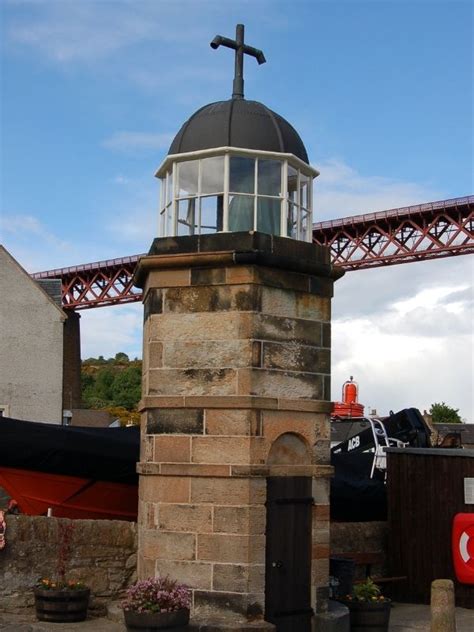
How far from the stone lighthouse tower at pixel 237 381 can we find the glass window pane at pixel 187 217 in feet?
0.05

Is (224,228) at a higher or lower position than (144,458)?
higher

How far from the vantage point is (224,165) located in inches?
424

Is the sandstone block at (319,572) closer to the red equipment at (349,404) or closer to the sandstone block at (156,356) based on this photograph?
the sandstone block at (156,356)

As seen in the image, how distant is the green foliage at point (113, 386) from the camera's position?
83.6m

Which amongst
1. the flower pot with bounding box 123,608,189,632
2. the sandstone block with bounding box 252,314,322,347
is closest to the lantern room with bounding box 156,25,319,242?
the sandstone block with bounding box 252,314,322,347

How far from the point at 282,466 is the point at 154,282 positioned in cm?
259

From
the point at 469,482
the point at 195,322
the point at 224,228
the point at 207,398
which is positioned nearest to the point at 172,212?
the point at 224,228

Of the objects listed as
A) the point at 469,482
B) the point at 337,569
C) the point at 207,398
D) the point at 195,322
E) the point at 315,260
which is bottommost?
the point at 337,569

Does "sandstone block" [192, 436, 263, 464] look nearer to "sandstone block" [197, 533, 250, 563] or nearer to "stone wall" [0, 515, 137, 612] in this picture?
"sandstone block" [197, 533, 250, 563]

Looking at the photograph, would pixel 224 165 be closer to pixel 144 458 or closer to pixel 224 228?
pixel 224 228

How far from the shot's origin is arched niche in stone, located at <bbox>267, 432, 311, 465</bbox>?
415 inches

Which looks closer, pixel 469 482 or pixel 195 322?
pixel 195 322

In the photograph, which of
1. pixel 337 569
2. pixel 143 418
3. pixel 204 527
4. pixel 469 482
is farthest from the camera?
pixel 469 482

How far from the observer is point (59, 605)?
35.2ft
